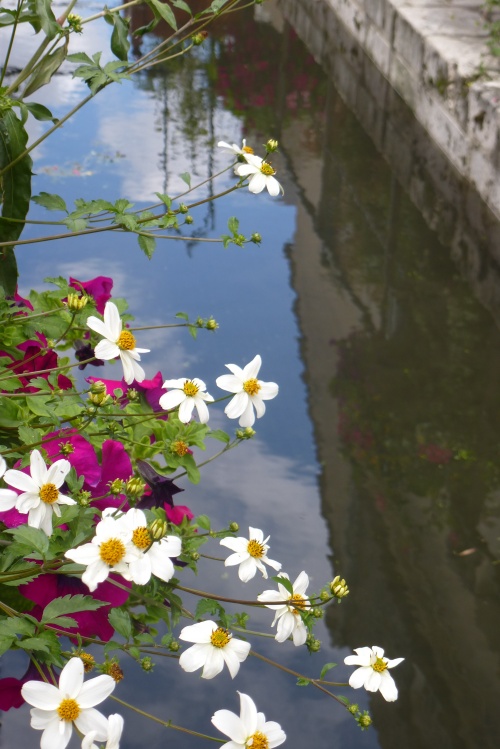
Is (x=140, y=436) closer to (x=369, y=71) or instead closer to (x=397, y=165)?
(x=397, y=165)

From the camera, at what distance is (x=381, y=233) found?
5.06 meters

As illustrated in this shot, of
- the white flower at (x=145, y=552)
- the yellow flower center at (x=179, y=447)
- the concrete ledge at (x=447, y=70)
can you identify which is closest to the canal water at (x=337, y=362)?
the concrete ledge at (x=447, y=70)

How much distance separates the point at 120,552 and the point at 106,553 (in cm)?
1

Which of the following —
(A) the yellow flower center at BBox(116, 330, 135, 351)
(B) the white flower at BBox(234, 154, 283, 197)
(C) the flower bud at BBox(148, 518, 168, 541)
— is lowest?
(C) the flower bud at BBox(148, 518, 168, 541)

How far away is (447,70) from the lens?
18.7 ft

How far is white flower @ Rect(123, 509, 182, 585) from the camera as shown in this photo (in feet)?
3.62

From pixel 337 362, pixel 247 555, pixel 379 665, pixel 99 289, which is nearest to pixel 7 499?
pixel 247 555

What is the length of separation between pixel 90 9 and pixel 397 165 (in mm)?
4108

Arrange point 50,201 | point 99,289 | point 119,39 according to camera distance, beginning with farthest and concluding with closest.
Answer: point 99,289
point 119,39
point 50,201

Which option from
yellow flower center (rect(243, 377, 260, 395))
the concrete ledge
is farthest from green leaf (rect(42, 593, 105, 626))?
the concrete ledge

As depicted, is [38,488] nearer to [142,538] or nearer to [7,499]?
[7,499]

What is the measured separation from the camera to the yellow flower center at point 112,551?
1.09 meters

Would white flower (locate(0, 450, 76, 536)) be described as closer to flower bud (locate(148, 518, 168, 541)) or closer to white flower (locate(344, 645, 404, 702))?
flower bud (locate(148, 518, 168, 541))

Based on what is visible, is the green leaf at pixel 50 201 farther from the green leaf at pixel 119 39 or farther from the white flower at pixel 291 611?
the white flower at pixel 291 611
